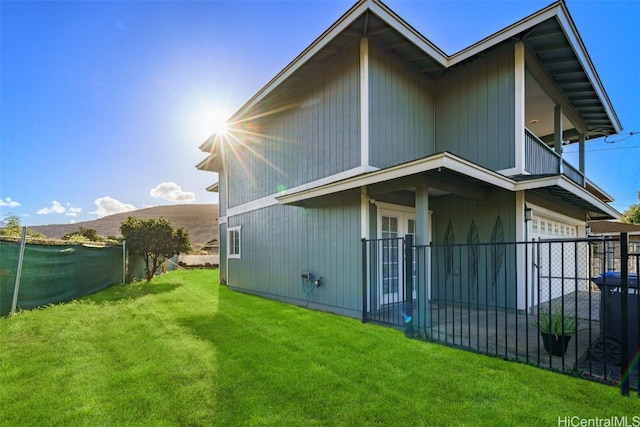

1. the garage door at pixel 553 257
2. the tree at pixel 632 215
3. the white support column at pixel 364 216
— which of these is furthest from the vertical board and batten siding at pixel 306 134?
the tree at pixel 632 215

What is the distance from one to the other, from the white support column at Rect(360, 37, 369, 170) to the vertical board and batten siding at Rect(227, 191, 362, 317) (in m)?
0.78

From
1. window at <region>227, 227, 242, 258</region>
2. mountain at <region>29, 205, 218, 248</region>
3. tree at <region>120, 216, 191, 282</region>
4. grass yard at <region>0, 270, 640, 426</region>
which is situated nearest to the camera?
grass yard at <region>0, 270, 640, 426</region>

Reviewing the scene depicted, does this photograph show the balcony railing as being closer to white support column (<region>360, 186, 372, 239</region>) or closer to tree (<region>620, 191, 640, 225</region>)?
white support column (<region>360, 186, 372, 239</region>)

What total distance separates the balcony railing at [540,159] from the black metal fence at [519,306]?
1.70 m

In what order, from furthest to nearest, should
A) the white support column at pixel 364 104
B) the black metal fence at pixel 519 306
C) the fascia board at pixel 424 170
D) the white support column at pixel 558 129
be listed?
the white support column at pixel 558 129
the white support column at pixel 364 104
the fascia board at pixel 424 170
the black metal fence at pixel 519 306

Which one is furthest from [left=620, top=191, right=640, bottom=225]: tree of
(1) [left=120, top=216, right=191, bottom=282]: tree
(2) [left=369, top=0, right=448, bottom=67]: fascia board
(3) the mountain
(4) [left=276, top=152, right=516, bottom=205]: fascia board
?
(3) the mountain

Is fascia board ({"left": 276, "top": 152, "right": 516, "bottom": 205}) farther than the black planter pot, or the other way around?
fascia board ({"left": 276, "top": 152, "right": 516, "bottom": 205})

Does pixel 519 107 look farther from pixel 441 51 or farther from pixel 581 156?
pixel 581 156

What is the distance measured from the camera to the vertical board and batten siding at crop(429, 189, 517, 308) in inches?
228

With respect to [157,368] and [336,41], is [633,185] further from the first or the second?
[157,368]

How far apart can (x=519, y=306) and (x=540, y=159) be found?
3.28 metres

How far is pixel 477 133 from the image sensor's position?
6.49m

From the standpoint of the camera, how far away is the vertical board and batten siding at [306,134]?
604 centimetres

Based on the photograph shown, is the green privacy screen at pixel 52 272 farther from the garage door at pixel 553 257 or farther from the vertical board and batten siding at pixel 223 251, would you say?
the garage door at pixel 553 257
